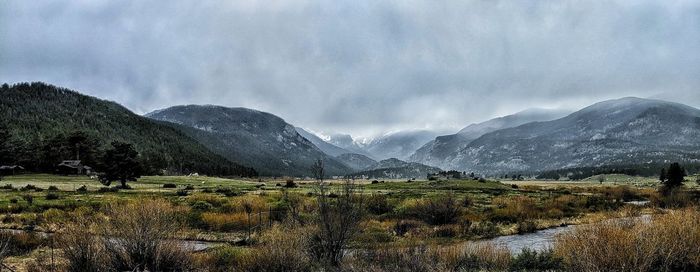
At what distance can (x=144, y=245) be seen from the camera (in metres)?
15.8

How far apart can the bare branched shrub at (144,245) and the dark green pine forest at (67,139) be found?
3293 inches

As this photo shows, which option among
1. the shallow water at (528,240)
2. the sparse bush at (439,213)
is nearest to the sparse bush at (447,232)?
the shallow water at (528,240)

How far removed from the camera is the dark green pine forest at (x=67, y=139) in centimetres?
10125

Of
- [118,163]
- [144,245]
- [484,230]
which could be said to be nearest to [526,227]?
[484,230]

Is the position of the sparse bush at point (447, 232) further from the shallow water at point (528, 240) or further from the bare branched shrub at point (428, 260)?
the bare branched shrub at point (428, 260)

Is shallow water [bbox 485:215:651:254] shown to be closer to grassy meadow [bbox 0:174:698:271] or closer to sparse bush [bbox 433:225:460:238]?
grassy meadow [bbox 0:174:698:271]

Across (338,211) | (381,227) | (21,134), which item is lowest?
(381,227)

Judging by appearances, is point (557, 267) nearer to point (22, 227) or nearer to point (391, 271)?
point (391, 271)

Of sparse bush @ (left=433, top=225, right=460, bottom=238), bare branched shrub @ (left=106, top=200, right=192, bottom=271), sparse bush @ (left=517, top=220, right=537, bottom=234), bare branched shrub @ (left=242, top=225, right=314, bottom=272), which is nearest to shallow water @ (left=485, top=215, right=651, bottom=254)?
sparse bush @ (left=517, top=220, right=537, bottom=234)

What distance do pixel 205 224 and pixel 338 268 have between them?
62.5 ft

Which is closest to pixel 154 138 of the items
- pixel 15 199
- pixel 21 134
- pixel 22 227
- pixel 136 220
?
pixel 21 134

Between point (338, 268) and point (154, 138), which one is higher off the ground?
point (154, 138)

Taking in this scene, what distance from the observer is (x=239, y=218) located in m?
32.8

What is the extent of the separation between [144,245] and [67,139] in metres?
109
